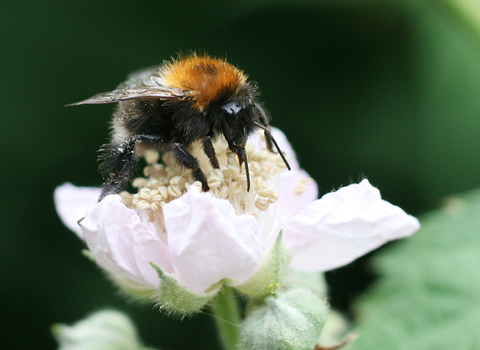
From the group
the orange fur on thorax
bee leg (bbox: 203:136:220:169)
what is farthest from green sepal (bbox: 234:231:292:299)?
the orange fur on thorax

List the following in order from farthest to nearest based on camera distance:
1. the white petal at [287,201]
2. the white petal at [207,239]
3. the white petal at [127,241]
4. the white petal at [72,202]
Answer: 1. the white petal at [72,202]
2. the white petal at [287,201]
3. the white petal at [127,241]
4. the white petal at [207,239]

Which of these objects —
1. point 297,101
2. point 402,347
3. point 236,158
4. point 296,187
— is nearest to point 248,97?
point 236,158

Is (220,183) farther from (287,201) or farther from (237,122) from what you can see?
(287,201)

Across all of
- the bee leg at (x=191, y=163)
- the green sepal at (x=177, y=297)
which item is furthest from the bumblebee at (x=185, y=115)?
the green sepal at (x=177, y=297)

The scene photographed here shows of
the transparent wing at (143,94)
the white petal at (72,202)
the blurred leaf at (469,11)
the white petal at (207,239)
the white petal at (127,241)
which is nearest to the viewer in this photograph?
the white petal at (207,239)

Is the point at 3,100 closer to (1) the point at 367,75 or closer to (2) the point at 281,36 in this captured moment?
(2) the point at 281,36

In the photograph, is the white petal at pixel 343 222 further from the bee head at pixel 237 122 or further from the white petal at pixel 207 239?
the bee head at pixel 237 122

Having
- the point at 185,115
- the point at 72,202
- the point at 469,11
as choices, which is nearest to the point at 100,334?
the point at 72,202
